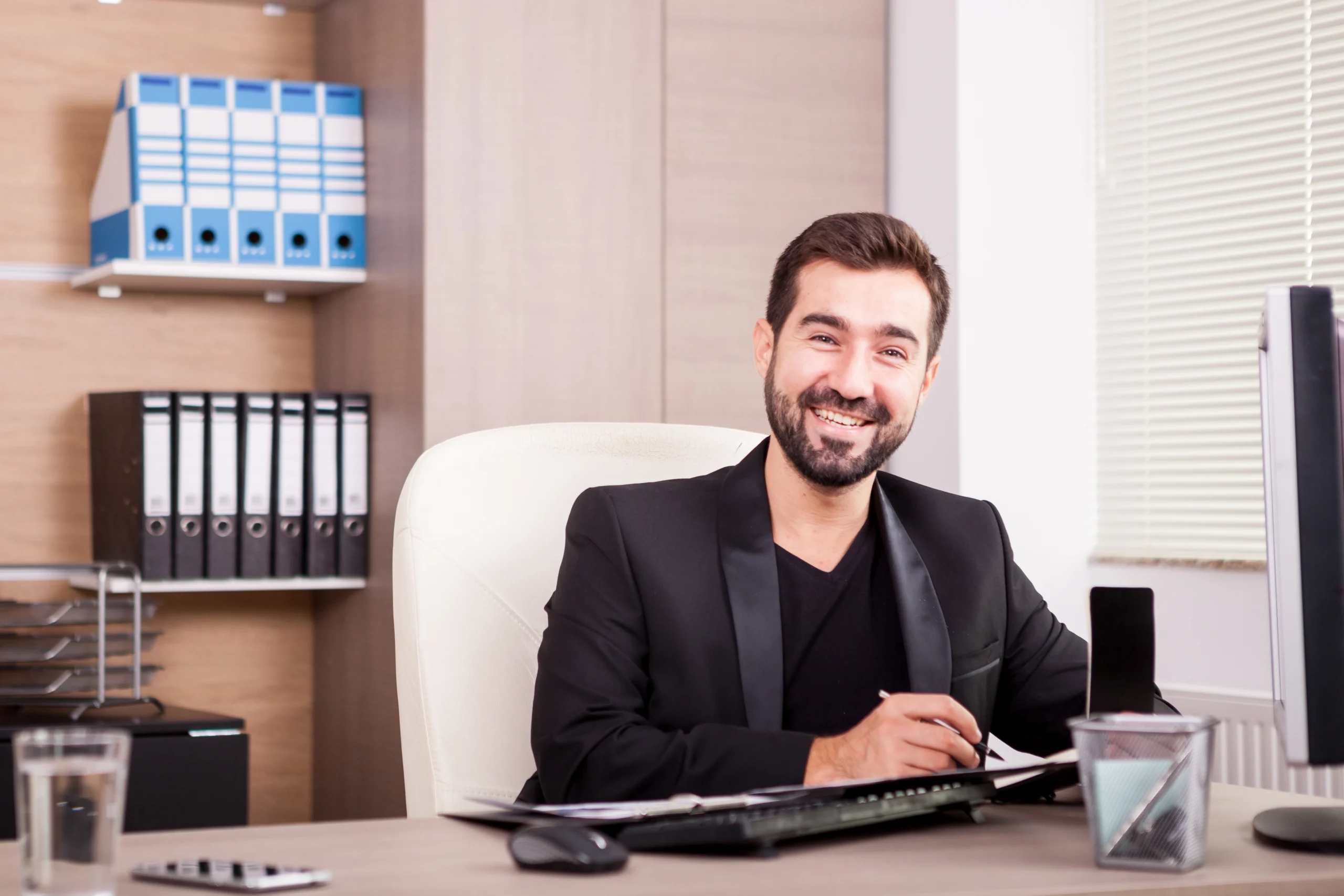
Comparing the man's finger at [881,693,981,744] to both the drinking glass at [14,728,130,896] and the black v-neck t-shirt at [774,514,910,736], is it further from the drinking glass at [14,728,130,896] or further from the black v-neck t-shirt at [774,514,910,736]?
the drinking glass at [14,728,130,896]

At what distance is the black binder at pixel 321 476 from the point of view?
2822mm

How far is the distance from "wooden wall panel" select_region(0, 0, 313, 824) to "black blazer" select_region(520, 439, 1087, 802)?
64.0 inches

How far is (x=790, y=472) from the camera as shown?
171 centimetres

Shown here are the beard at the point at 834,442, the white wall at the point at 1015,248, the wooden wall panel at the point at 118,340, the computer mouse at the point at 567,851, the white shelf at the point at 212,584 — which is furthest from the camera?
the white wall at the point at 1015,248

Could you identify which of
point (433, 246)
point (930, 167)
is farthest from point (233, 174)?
point (930, 167)

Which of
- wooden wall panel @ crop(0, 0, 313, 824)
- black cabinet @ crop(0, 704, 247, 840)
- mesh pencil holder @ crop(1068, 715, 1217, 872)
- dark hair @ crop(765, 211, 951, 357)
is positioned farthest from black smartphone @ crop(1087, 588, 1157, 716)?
wooden wall panel @ crop(0, 0, 313, 824)

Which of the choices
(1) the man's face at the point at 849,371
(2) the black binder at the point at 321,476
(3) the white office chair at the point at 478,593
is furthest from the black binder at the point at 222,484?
(1) the man's face at the point at 849,371

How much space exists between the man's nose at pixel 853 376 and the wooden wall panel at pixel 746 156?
1.26 m

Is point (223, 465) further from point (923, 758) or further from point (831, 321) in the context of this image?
point (923, 758)

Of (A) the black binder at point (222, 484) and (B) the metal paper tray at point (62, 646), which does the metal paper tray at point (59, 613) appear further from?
(A) the black binder at point (222, 484)

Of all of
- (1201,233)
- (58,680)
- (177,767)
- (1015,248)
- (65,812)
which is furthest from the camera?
(1015,248)

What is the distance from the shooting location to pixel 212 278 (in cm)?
280

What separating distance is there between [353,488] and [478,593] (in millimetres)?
1270

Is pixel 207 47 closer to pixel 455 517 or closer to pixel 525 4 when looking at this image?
pixel 525 4
